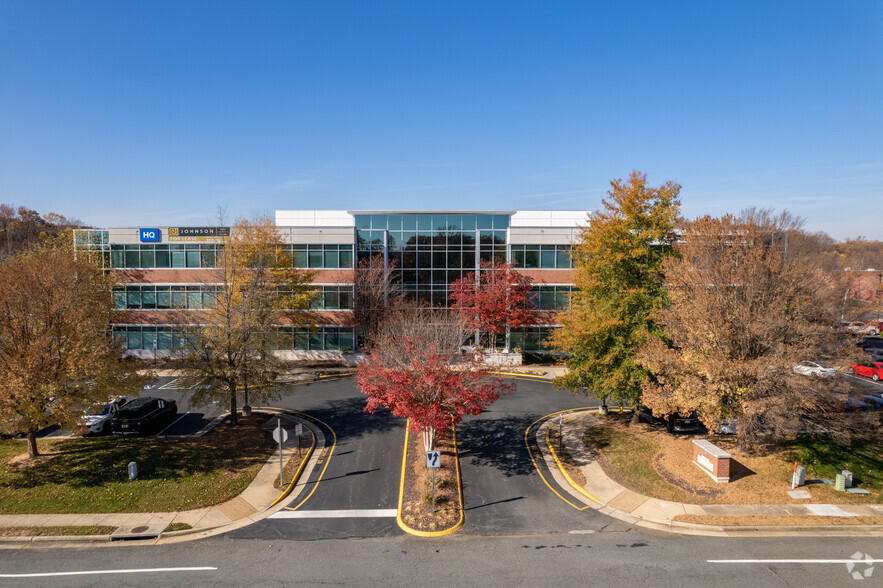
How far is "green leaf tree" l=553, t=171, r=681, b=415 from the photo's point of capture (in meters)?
21.5

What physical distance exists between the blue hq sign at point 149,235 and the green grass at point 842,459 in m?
45.8

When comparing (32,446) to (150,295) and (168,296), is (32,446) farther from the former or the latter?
(150,295)

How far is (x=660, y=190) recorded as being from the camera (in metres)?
21.6

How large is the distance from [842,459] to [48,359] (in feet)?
107

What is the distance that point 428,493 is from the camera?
16.3 metres

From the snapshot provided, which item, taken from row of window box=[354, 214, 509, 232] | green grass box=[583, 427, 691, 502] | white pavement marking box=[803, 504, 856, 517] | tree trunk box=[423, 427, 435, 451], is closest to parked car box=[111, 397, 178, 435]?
tree trunk box=[423, 427, 435, 451]

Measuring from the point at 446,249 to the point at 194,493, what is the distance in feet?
97.0

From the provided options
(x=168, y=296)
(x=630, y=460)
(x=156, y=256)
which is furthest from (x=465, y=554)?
(x=156, y=256)

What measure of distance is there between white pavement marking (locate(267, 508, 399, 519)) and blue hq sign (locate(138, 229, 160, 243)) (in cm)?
3256

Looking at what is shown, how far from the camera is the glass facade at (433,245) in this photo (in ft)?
138

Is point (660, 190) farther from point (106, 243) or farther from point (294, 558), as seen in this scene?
point (106, 243)

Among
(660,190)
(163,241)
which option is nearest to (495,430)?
(660,190)

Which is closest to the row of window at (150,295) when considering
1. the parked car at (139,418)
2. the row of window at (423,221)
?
the row of window at (423,221)

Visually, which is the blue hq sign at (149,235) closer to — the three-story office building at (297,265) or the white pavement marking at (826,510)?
the three-story office building at (297,265)
